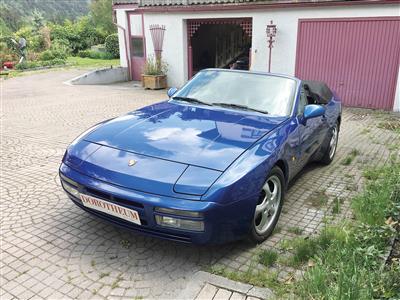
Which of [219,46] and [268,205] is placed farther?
[219,46]

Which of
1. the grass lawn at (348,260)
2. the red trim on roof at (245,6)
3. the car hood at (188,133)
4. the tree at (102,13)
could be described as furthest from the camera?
the tree at (102,13)

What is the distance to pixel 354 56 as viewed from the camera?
35.2ft

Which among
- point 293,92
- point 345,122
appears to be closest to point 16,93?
point 345,122

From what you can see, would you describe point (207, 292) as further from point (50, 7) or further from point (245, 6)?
point (50, 7)

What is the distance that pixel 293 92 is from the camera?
427 cm

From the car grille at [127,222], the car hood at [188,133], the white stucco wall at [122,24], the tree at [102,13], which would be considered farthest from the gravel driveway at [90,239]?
the tree at [102,13]

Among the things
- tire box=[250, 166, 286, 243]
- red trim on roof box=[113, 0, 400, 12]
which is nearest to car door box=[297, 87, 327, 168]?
tire box=[250, 166, 286, 243]

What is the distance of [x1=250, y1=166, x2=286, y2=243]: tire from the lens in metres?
3.29

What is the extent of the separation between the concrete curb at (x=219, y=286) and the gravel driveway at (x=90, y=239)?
0.23ft

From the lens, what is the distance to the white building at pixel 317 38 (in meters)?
10.3

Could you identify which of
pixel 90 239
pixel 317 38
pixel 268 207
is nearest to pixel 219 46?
pixel 317 38

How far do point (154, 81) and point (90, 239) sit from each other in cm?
1184

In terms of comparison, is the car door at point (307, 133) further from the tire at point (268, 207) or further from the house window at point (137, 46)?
the house window at point (137, 46)

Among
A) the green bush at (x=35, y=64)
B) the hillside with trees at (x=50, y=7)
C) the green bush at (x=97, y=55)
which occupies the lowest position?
the green bush at (x=97, y=55)
